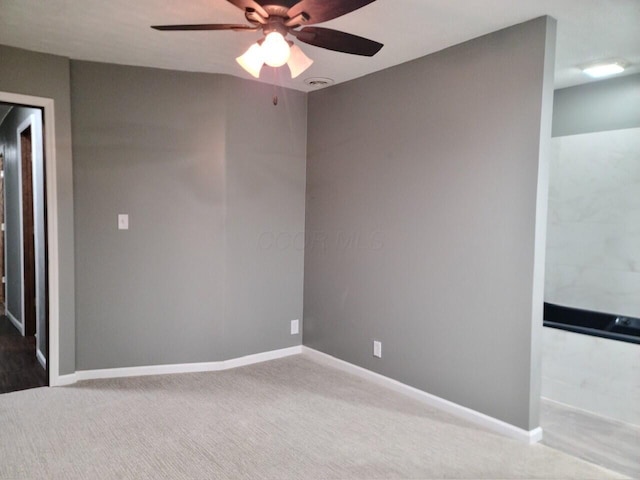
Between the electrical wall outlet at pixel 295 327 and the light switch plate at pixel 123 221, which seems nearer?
the light switch plate at pixel 123 221

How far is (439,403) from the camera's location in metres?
3.09

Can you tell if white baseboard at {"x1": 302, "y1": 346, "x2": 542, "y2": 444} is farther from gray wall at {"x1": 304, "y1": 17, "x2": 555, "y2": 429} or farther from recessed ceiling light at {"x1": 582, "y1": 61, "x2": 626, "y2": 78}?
recessed ceiling light at {"x1": 582, "y1": 61, "x2": 626, "y2": 78}

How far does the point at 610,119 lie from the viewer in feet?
11.9

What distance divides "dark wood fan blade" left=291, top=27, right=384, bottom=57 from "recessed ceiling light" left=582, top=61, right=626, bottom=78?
202cm

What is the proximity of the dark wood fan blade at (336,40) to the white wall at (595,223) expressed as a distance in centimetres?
255

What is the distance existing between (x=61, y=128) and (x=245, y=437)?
2484 mm

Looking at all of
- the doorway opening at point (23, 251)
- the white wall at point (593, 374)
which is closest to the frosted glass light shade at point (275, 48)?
the doorway opening at point (23, 251)

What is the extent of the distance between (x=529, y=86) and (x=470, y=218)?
0.83m

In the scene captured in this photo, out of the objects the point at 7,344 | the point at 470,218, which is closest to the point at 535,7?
the point at 470,218

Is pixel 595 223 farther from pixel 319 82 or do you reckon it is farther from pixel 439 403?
pixel 319 82

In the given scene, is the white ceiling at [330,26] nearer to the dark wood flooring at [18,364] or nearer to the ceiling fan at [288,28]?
the ceiling fan at [288,28]

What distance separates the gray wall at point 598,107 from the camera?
348 cm

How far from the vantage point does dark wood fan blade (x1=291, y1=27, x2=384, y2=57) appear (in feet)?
6.49

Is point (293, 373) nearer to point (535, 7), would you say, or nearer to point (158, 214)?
point (158, 214)
